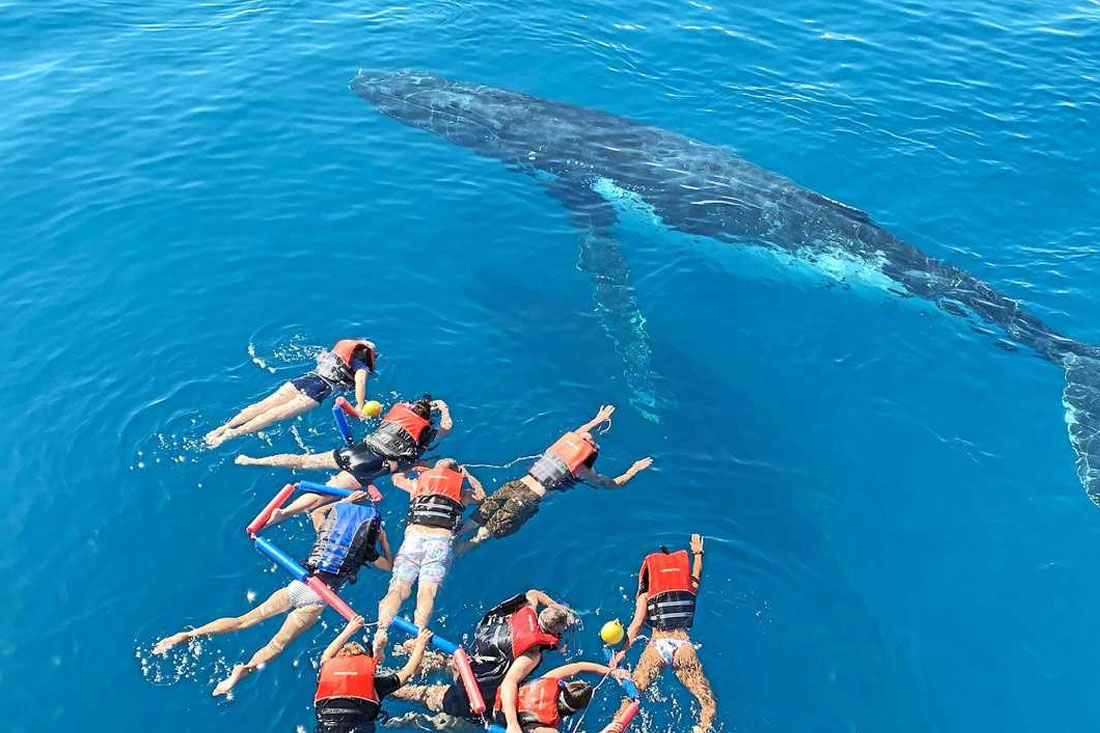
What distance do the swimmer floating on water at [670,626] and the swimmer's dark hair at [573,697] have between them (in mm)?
1071

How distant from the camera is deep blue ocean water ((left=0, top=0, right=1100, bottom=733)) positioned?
13.1 meters

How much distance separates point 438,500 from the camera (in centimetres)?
1343

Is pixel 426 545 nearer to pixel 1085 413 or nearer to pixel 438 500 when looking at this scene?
pixel 438 500

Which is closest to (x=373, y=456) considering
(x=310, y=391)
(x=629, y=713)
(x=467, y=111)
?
(x=310, y=391)

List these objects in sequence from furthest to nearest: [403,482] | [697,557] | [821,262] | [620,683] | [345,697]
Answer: [821,262] → [403,482] → [697,557] → [620,683] → [345,697]

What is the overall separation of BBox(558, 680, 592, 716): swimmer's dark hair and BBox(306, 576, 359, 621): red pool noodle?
3247 millimetres

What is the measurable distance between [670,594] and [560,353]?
6882 mm

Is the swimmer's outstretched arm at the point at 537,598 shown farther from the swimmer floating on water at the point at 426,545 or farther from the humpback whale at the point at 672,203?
the humpback whale at the point at 672,203

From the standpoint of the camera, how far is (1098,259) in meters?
21.8

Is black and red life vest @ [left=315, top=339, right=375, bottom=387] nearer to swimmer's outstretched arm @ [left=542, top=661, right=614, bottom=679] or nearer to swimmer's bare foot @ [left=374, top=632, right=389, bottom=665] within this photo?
swimmer's bare foot @ [left=374, top=632, right=389, bottom=665]

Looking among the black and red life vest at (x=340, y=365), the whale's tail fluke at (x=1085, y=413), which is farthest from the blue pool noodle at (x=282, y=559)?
the whale's tail fluke at (x=1085, y=413)

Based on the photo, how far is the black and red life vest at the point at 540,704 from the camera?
11.0 m

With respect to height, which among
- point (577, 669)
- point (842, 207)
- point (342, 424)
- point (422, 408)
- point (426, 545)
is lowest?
point (577, 669)

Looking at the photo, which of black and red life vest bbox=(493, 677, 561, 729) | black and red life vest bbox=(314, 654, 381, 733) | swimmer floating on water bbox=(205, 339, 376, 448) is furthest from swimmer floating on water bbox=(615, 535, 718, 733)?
swimmer floating on water bbox=(205, 339, 376, 448)
